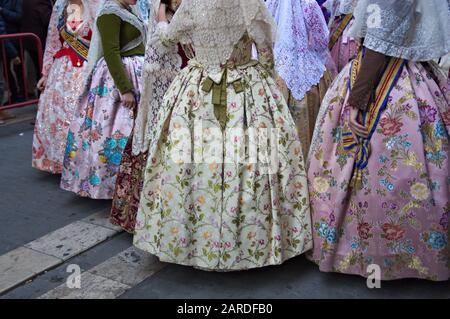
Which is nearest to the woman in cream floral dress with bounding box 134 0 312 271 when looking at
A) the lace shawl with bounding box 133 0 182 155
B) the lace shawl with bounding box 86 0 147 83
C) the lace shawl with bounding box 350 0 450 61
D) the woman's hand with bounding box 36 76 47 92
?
the lace shawl with bounding box 133 0 182 155

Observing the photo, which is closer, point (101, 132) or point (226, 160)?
point (226, 160)

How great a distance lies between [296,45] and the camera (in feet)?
14.7

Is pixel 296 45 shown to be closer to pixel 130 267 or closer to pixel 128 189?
pixel 128 189

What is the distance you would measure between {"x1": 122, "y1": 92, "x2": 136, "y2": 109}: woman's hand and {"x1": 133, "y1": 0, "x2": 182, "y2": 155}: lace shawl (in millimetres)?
518

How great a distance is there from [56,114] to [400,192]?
319 cm

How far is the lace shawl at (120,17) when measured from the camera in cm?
393

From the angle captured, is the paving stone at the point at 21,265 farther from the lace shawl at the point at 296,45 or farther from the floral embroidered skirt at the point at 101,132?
the lace shawl at the point at 296,45

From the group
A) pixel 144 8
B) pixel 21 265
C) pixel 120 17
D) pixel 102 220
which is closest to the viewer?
pixel 21 265

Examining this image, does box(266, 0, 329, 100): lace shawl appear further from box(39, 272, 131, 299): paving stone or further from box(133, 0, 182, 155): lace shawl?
box(39, 272, 131, 299): paving stone

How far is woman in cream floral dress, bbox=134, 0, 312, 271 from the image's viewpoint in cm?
312

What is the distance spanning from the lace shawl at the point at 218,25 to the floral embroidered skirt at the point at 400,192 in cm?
62

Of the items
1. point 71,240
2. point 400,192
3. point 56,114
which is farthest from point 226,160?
point 56,114

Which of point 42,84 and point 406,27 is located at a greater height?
point 406,27

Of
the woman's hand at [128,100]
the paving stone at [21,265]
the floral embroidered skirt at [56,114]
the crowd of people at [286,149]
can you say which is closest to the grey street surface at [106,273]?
the paving stone at [21,265]
